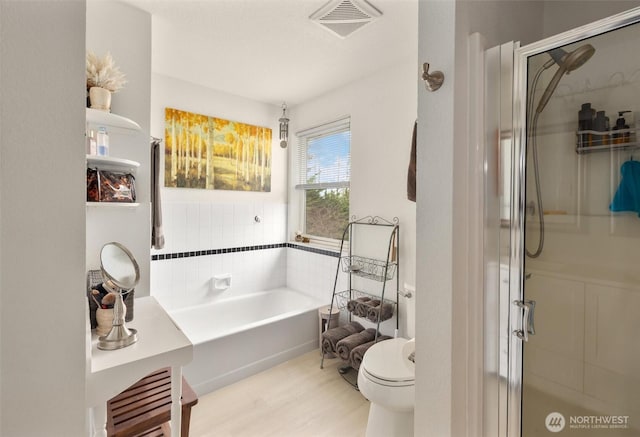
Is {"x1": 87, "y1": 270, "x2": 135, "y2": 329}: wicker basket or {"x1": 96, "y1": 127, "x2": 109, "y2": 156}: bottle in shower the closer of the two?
{"x1": 87, "y1": 270, "x2": 135, "y2": 329}: wicker basket

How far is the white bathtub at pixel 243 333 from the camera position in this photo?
2197 millimetres

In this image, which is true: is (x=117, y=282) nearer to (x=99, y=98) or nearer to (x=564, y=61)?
(x=99, y=98)

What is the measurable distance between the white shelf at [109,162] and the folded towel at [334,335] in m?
1.85

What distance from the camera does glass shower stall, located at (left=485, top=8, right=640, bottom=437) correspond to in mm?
1131

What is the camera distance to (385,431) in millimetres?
1545

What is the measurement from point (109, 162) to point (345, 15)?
164 centimetres

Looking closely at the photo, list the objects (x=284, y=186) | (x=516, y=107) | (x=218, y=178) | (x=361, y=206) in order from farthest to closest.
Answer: (x=284, y=186)
(x=218, y=178)
(x=361, y=206)
(x=516, y=107)

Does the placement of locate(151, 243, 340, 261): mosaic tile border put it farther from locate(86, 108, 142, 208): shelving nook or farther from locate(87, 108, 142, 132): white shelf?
locate(87, 108, 142, 132): white shelf

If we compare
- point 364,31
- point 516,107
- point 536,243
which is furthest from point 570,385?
point 364,31

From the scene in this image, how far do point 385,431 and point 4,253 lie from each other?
1.67 m

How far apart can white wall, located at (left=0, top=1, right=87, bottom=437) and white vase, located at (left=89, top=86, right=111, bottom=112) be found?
121 cm

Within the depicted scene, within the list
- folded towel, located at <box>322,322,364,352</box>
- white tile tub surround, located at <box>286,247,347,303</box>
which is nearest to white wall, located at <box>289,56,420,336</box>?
white tile tub surround, located at <box>286,247,347,303</box>

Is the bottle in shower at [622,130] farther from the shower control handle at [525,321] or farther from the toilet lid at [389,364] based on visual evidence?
the toilet lid at [389,364]

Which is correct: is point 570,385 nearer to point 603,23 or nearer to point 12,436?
point 603,23
